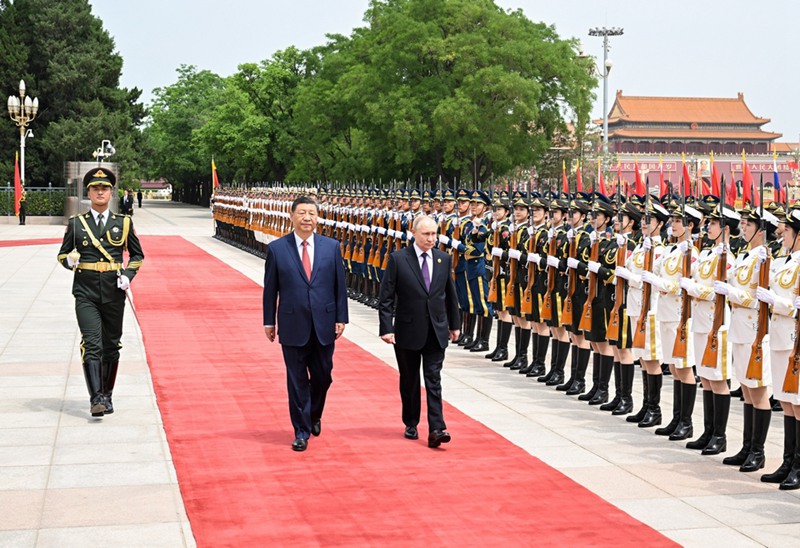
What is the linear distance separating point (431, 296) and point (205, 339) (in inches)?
246

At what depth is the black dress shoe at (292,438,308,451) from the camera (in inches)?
313

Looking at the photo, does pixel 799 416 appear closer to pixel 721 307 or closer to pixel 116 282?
pixel 721 307

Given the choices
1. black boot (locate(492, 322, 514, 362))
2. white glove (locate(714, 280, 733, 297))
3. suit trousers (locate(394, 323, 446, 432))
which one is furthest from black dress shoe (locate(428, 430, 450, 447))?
black boot (locate(492, 322, 514, 362))

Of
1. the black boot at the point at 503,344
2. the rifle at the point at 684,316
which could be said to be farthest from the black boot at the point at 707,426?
the black boot at the point at 503,344

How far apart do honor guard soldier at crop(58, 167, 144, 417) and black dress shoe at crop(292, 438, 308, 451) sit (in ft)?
6.15

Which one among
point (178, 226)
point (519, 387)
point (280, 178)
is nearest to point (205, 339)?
point (519, 387)

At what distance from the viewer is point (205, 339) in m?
13.9

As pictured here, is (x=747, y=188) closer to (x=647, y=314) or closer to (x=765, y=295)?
(x=647, y=314)

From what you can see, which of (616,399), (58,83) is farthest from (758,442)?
(58,83)

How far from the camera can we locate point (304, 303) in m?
8.10

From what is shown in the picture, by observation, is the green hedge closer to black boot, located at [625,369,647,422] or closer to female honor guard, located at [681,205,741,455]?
black boot, located at [625,369,647,422]

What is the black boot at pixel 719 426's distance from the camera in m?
8.02

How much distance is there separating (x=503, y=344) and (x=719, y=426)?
4.63 m

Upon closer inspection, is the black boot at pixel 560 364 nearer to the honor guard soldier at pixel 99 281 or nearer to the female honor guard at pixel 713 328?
the female honor guard at pixel 713 328
